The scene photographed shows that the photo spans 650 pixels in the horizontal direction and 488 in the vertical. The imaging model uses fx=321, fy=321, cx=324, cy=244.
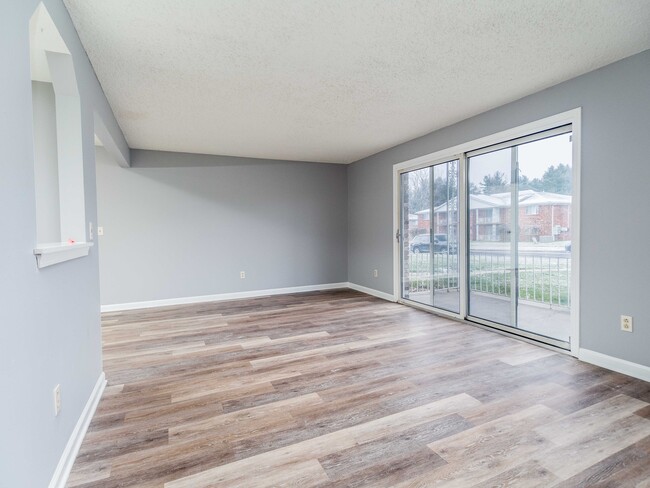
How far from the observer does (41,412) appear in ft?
4.03

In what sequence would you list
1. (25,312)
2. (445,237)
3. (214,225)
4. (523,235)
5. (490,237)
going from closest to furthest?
1. (25,312)
2. (523,235)
3. (490,237)
4. (445,237)
5. (214,225)

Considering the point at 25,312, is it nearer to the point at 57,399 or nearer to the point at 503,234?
the point at 57,399

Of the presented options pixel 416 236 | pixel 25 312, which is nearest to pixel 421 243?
pixel 416 236

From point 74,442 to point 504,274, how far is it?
3.72 metres

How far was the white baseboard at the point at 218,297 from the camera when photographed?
4.69 metres

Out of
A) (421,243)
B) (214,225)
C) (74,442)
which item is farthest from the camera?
(214,225)

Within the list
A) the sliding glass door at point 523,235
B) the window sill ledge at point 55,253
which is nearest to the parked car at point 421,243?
the sliding glass door at point 523,235

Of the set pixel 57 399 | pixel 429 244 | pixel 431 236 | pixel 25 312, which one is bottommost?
pixel 57 399

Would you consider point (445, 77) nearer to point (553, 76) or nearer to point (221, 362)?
point (553, 76)

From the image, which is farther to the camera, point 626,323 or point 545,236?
point 545,236

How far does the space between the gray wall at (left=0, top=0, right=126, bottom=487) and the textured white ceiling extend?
2.07ft

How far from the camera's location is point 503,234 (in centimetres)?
343

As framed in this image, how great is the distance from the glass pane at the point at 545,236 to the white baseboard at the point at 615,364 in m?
0.27

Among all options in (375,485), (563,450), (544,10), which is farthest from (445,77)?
(375,485)
